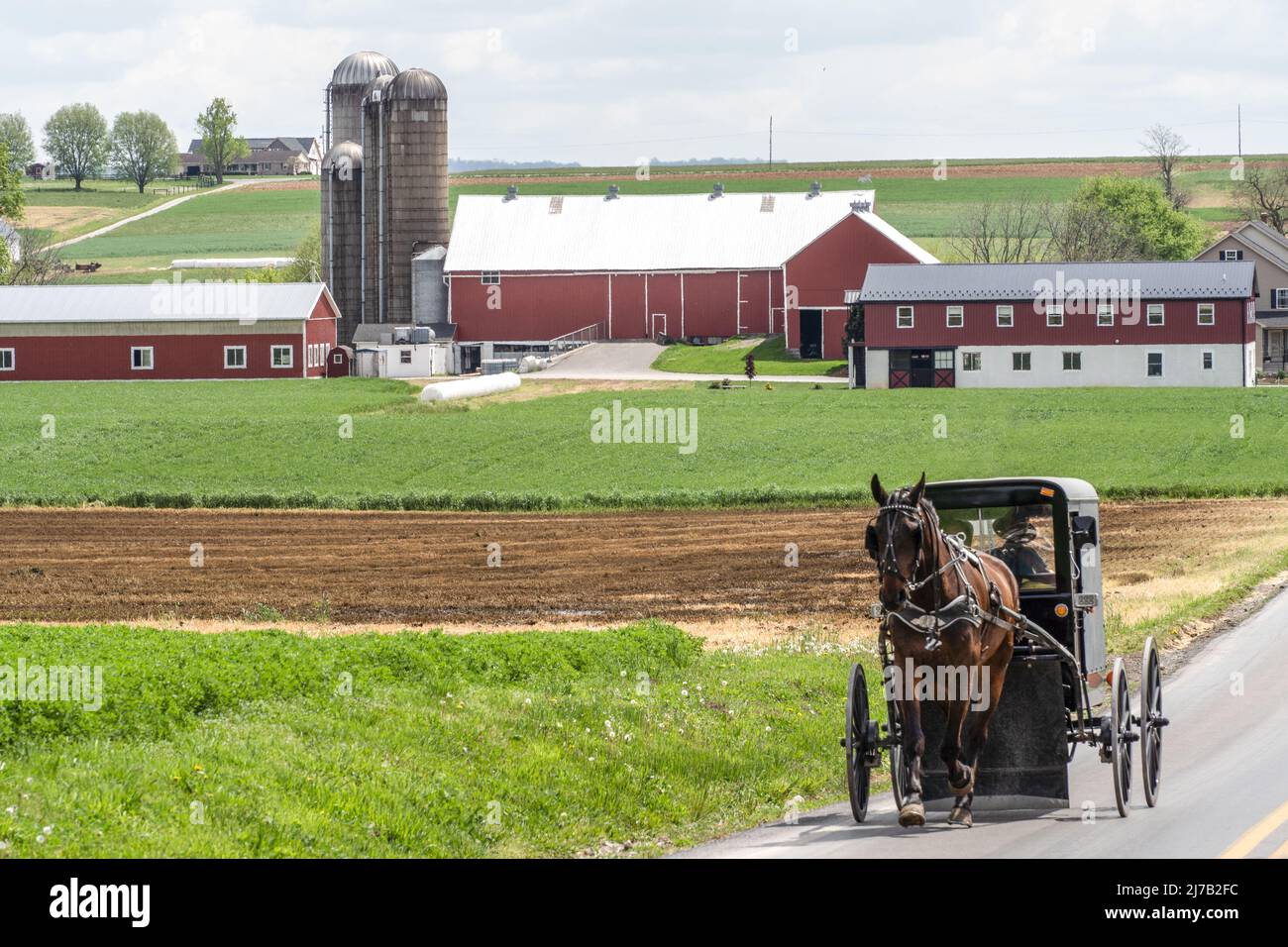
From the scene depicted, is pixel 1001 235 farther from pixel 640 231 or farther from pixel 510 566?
pixel 510 566

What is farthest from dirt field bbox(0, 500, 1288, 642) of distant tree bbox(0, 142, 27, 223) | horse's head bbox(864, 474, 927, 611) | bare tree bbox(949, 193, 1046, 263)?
bare tree bbox(949, 193, 1046, 263)

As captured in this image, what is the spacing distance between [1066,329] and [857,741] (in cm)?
6654

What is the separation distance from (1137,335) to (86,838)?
7090cm

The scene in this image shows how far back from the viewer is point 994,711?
1309 centimetres

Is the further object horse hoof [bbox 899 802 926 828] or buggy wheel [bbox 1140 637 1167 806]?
buggy wheel [bbox 1140 637 1167 806]

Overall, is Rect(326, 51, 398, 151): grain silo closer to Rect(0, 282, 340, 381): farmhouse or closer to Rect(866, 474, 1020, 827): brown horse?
Rect(0, 282, 340, 381): farmhouse

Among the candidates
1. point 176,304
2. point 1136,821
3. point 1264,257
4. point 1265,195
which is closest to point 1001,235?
point 1265,195

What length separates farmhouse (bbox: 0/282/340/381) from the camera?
83.8 meters

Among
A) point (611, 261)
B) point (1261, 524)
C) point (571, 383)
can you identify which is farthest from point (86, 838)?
point (611, 261)

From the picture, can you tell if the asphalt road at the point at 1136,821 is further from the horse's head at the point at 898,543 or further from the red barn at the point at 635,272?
the red barn at the point at 635,272

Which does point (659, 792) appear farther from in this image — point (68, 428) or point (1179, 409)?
point (1179, 409)

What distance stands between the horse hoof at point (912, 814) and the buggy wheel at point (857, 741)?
0.60 m

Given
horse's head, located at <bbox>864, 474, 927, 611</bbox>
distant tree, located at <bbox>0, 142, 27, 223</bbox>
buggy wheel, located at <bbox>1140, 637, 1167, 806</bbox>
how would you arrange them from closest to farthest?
horse's head, located at <bbox>864, 474, 927, 611</bbox>, buggy wheel, located at <bbox>1140, 637, 1167, 806</bbox>, distant tree, located at <bbox>0, 142, 27, 223</bbox>

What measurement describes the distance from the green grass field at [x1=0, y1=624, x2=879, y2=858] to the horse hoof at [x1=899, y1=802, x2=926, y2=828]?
5.62 ft
